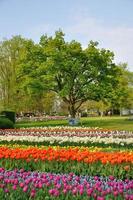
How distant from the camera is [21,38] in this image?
48.9 meters

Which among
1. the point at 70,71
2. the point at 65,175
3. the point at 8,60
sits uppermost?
the point at 8,60

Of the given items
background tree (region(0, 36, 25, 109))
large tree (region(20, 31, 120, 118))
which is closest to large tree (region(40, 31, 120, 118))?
large tree (region(20, 31, 120, 118))

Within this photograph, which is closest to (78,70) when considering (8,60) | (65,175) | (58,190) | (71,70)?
(71,70)

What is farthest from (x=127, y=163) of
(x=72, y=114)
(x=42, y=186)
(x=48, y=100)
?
(x=48, y=100)

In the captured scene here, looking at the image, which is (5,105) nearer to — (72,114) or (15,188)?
(72,114)

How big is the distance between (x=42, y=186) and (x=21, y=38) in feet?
144

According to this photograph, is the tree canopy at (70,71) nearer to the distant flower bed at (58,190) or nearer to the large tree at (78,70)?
the large tree at (78,70)

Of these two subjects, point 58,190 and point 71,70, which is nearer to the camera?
point 58,190

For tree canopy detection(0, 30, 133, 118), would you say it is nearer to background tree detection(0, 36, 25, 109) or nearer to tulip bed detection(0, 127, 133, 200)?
background tree detection(0, 36, 25, 109)

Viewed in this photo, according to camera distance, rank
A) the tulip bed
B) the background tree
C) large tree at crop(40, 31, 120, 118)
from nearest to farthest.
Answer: the tulip bed → large tree at crop(40, 31, 120, 118) → the background tree

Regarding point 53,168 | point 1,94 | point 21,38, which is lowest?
point 53,168

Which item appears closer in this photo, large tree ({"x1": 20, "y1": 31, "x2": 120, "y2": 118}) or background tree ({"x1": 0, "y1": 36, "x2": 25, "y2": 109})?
large tree ({"x1": 20, "y1": 31, "x2": 120, "y2": 118})

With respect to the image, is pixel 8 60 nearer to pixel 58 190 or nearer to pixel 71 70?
pixel 71 70

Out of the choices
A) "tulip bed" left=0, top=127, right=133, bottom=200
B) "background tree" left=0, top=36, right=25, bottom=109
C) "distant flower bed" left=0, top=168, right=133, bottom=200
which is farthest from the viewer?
"background tree" left=0, top=36, right=25, bottom=109
